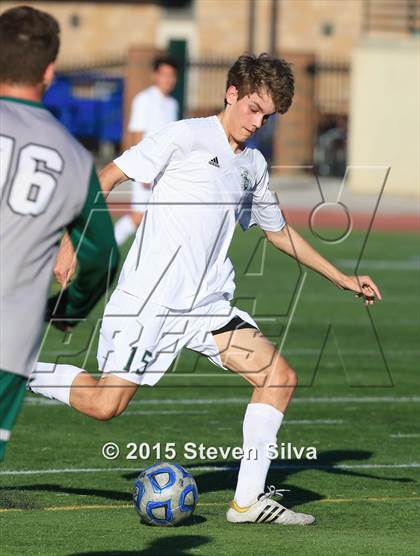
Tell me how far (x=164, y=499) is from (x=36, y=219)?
2.59 meters

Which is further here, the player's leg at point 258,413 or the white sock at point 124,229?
the white sock at point 124,229

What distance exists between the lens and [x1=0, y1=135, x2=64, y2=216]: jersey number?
496 cm

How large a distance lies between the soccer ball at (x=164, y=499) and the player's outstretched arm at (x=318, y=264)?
124 centimetres

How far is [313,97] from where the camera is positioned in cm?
3716

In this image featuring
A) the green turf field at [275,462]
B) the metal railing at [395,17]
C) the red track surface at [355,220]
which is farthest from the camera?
the metal railing at [395,17]

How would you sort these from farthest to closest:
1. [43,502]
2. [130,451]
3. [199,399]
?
[199,399] < [130,451] < [43,502]

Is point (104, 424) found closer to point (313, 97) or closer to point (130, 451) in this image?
point (130, 451)

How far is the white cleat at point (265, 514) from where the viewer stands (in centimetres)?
735

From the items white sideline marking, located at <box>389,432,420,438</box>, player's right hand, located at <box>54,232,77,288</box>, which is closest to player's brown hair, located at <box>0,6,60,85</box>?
player's right hand, located at <box>54,232,77,288</box>

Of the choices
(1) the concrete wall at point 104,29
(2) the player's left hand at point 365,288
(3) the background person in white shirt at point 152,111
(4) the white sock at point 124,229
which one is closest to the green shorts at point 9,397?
(2) the player's left hand at point 365,288

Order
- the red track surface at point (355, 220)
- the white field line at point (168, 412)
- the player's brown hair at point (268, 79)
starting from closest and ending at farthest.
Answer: the player's brown hair at point (268, 79)
the white field line at point (168, 412)
the red track surface at point (355, 220)

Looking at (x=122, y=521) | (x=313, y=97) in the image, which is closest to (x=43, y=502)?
(x=122, y=521)

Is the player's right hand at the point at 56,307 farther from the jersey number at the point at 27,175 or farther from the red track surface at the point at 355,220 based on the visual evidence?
the red track surface at the point at 355,220

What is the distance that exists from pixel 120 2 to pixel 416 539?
4617cm
